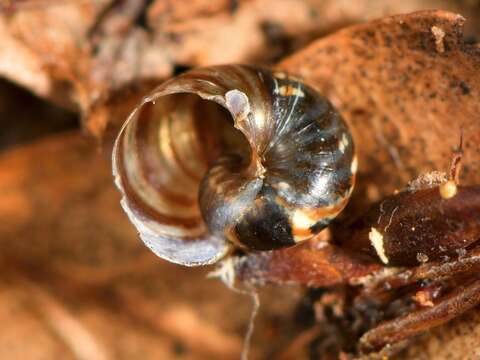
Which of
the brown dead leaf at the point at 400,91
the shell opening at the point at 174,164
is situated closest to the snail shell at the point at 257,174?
the shell opening at the point at 174,164

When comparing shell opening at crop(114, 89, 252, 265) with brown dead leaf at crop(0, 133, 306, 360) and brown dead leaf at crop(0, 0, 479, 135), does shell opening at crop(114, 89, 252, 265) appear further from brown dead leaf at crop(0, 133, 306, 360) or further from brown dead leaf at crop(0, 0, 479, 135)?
brown dead leaf at crop(0, 133, 306, 360)

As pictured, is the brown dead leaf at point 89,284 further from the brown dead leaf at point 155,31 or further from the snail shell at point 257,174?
the snail shell at point 257,174

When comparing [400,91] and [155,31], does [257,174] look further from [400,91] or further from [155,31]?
[155,31]

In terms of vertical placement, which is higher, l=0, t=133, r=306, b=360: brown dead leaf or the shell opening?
the shell opening

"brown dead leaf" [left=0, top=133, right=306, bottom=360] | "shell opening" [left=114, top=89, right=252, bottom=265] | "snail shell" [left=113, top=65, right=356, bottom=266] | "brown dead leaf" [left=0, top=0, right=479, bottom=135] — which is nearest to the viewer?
"snail shell" [left=113, top=65, right=356, bottom=266]

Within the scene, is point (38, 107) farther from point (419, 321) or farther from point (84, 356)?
point (419, 321)

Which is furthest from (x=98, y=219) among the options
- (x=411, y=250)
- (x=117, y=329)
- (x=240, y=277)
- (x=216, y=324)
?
(x=411, y=250)

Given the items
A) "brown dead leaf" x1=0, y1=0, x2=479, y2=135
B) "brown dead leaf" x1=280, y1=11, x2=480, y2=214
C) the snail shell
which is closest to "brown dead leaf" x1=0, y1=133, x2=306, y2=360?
"brown dead leaf" x1=0, y1=0, x2=479, y2=135

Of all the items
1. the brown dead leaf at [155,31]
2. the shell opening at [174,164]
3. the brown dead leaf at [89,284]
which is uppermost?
the brown dead leaf at [155,31]
